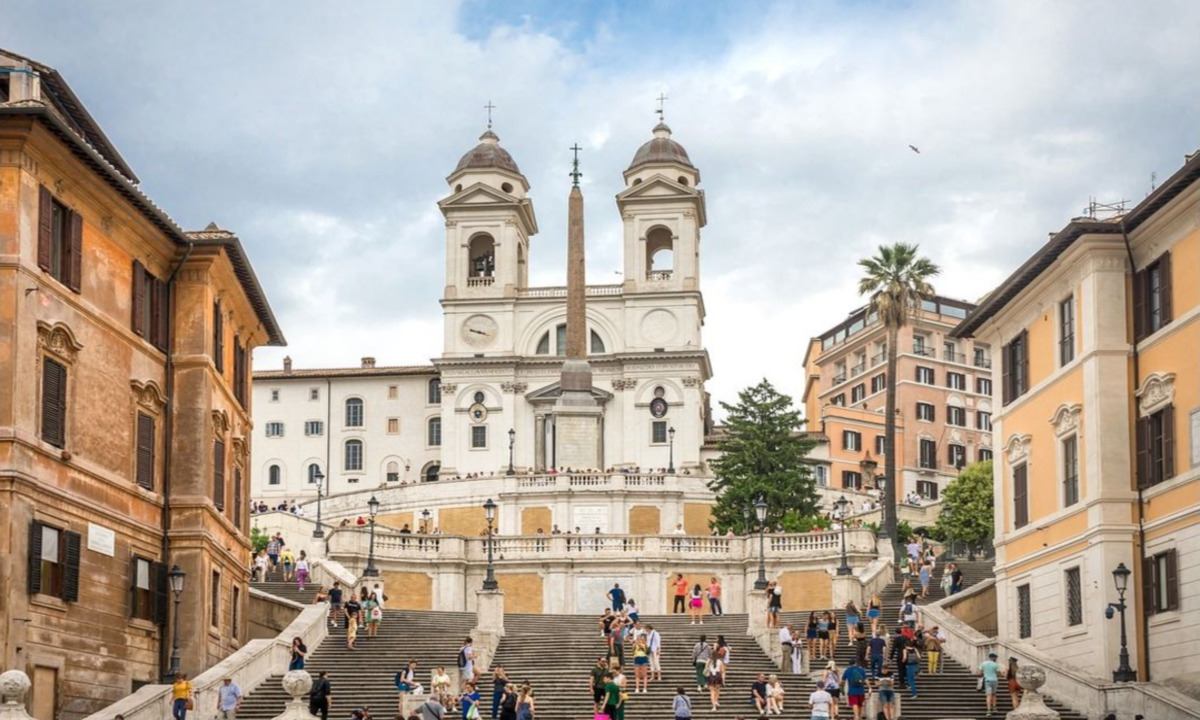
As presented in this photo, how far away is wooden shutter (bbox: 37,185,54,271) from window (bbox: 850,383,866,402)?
10082 cm

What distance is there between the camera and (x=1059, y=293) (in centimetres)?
4553

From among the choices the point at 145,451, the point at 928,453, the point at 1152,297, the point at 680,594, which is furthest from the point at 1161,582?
the point at 928,453

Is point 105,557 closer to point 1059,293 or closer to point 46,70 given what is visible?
point 46,70

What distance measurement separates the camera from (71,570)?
124 ft

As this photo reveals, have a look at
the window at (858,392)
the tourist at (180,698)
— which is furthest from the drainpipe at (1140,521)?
the window at (858,392)

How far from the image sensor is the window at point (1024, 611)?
4750 cm

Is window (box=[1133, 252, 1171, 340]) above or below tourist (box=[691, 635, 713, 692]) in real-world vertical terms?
above

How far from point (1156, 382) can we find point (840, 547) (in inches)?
981

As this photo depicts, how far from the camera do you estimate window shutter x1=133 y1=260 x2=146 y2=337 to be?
139ft

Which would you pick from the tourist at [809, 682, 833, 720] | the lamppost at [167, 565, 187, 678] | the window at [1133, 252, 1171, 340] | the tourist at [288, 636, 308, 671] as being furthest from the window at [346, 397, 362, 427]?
the tourist at [809, 682, 833, 720]

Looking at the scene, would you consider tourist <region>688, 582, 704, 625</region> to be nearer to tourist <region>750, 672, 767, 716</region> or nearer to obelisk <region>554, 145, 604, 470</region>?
tourist <region>750, 672, 767, 716</region>

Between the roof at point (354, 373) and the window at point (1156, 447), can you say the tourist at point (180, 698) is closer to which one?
the window at point (1156, 447)

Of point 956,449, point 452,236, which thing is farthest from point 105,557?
point 956,449

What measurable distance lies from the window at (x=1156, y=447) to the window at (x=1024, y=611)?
6562mm
